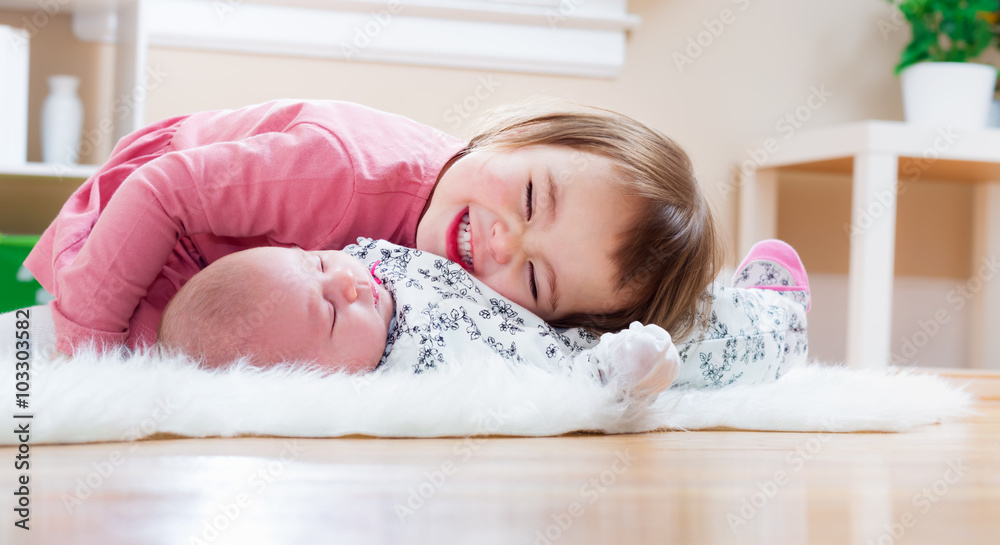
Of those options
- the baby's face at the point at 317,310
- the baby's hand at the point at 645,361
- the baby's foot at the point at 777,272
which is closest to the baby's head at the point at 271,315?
the baby's face at the point at 317,310

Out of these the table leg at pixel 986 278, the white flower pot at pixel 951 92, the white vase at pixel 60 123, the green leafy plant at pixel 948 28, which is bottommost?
the table leg at pixel 986 278

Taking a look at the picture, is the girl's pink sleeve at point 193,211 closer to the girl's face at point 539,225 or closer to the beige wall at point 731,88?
the girl's face at point 539,225

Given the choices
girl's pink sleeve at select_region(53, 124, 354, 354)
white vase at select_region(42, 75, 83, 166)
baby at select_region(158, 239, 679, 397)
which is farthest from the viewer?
white vase at select_region(42, 75, 83, 166)

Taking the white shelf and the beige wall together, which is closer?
the white shelf

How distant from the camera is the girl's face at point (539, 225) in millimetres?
896

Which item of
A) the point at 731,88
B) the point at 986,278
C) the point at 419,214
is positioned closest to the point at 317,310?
the point at 419,214

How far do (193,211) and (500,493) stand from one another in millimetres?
590

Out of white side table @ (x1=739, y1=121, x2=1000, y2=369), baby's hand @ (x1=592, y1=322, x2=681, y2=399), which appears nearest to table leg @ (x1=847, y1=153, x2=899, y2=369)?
white side table @ (x1=739, y1=121, x2=1000, y2=369)

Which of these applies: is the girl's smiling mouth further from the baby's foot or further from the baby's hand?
the baby's foot

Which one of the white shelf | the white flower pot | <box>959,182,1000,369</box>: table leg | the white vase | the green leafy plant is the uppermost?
the green leafy plant

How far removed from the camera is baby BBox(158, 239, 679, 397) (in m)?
0.76

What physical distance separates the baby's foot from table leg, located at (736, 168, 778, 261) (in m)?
0.88

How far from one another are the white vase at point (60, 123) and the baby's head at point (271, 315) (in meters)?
1.02

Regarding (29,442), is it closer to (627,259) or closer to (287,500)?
(287,500)
